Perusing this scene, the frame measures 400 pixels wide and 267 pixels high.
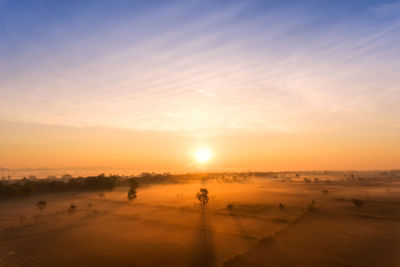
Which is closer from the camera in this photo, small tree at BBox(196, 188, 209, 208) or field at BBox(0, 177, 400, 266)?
field at BBox(0, 177, 400, 266)

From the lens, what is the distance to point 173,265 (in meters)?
27.8

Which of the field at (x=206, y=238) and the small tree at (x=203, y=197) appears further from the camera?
the small tree at (x=203, y=197)

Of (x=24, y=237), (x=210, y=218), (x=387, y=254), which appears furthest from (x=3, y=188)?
(x=387, y=254)

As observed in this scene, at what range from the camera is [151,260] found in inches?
1145

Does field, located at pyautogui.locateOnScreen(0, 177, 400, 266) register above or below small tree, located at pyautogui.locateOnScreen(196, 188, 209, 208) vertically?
below

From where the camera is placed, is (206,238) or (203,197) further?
(203,197)

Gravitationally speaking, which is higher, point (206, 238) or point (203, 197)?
point (203, 197)

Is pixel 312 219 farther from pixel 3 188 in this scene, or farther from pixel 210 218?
pixel 3 188

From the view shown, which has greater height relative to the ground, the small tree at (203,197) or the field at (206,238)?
the small tree at (203,197)

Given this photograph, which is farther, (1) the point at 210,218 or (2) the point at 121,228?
(1) the point at 210,218

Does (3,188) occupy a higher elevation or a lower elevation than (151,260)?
higher

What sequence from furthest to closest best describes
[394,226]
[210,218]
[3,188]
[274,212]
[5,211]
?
1. [3,188]
2. [5,211]
3. [274,212]
4. [210,218]
5. [394,226]

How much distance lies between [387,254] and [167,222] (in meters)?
35.0

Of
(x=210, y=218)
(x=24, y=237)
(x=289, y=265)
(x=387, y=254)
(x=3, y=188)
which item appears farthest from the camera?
(x=3, y=188)
